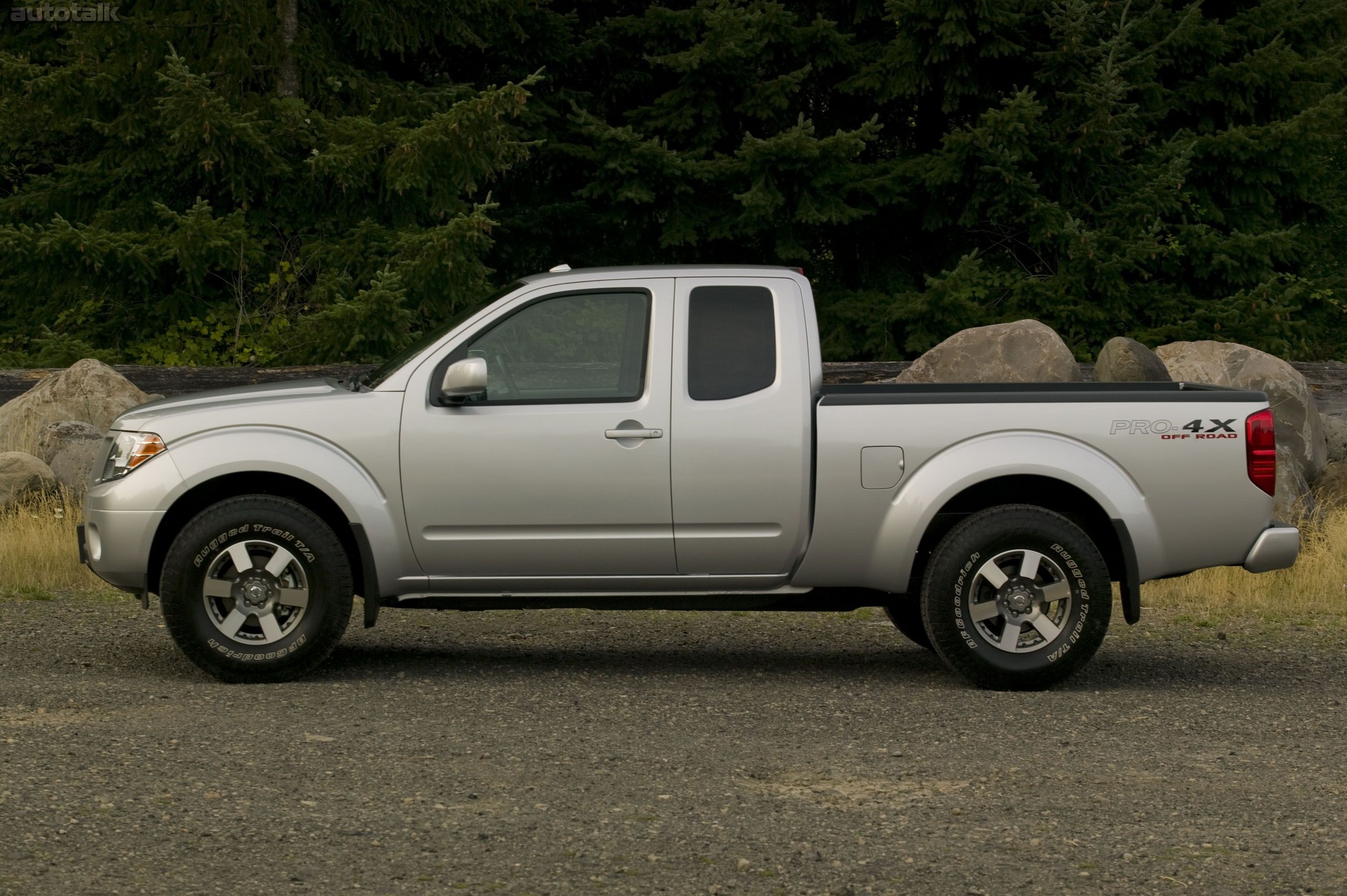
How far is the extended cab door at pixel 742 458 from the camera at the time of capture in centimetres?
752

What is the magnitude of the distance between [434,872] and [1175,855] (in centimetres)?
233

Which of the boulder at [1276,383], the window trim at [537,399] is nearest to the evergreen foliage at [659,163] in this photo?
the boulder at [1276,383]

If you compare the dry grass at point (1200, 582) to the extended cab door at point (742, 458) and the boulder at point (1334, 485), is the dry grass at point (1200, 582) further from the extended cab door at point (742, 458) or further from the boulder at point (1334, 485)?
the extended cab door at point (742, 458)

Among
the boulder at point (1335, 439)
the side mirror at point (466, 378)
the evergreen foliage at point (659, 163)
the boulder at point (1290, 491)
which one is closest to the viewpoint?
the side mirror at point (466, 378)

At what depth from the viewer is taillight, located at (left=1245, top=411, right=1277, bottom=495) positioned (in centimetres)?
743

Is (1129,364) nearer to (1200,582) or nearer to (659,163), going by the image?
(1200,582)

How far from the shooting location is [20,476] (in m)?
12.7

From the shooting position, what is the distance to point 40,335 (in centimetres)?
1877

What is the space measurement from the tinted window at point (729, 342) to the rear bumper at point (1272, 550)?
2.44 m

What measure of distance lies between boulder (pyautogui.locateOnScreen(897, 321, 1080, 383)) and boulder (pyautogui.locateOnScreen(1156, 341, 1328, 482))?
1.13m

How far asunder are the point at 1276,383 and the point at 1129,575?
714 cm

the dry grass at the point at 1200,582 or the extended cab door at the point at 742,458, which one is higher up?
the extended cab door at the point at 742,458

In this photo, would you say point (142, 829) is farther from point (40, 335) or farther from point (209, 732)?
point (40, 335)

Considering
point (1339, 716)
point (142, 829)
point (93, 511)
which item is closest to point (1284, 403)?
point (1339, 716)
